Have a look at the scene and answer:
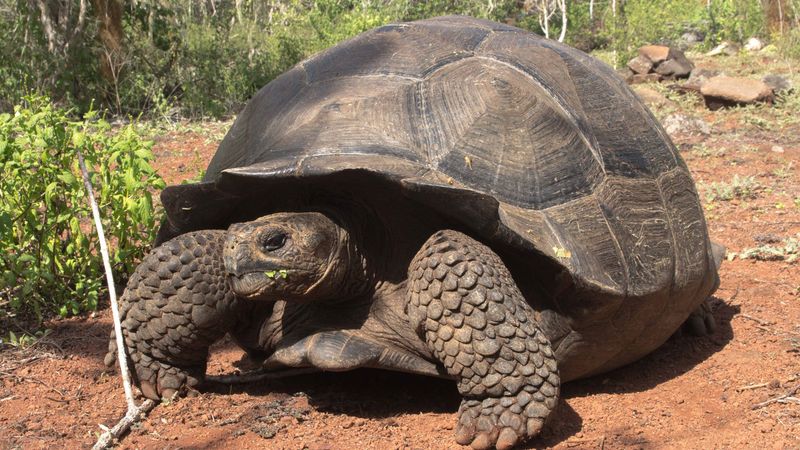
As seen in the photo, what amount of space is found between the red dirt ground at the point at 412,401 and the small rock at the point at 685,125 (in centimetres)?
454

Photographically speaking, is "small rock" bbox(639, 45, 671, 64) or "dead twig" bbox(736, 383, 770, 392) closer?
"dead twig" bbox(736, 383, 770, 392)

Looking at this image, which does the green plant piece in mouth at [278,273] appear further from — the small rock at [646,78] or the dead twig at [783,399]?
the small rock at [646,78]

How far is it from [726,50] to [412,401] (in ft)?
49.7

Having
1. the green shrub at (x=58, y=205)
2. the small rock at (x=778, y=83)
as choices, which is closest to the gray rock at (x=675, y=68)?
the small rock at (x=778, y=83)

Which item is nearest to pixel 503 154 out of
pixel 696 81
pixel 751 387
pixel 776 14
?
pixel 751 387

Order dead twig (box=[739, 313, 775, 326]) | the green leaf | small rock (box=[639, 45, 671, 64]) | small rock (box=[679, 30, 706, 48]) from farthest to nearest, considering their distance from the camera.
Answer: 1. small rock (box=[679, 30, 706, 48])
2. small rock (box=[639, 45, 671, 64])
3. dead twig (box=[739, 313, 775, 326])
4. the green leaf

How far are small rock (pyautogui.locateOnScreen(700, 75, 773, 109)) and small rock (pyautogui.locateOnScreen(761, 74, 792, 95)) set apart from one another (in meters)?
0.36

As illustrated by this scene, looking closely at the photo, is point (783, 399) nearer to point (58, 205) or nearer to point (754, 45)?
point (58, 205)

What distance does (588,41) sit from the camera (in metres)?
19.9

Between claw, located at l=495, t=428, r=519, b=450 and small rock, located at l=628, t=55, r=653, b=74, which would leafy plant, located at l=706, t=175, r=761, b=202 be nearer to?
claw, located at l=495, t=428, r=519, b=450

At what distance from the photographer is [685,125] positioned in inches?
349

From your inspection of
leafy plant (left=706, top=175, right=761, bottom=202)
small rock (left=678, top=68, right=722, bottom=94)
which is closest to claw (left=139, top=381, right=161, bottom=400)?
leafy plant (left=706, top=175, right=761, bottom=202)

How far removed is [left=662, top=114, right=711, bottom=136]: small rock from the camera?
878cm

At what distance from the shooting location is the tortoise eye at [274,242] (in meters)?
2.76
